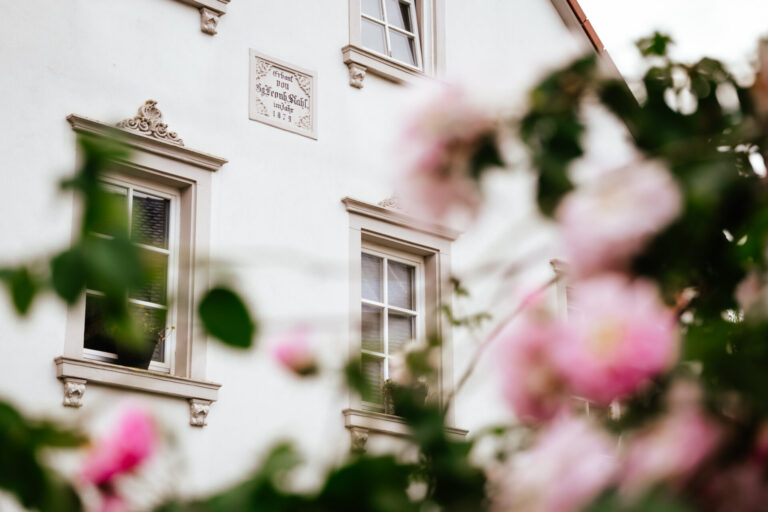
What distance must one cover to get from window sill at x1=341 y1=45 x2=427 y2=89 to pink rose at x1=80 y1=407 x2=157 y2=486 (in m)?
6.50

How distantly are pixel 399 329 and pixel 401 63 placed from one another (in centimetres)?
185

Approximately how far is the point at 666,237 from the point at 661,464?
35 cm

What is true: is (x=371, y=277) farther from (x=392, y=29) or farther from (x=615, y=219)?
(x=615, y=219)

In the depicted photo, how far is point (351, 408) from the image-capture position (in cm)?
696

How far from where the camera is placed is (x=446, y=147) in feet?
3.90

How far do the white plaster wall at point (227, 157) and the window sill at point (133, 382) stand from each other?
0.19 ft

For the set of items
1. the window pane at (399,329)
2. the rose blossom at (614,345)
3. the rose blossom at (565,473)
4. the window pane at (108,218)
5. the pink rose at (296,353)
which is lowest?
the rose blossom at (565,473)

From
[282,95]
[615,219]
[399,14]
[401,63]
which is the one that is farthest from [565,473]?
[399,14]

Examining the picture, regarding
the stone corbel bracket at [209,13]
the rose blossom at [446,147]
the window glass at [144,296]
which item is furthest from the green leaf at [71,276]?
the stone corbel bracket at [209,13]

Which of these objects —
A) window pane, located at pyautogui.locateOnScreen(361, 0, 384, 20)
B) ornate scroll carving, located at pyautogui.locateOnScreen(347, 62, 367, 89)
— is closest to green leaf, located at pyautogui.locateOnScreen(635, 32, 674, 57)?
ornate scroll carving, located at pyautogui.locateOnScreen(347, 62, 367, 89)

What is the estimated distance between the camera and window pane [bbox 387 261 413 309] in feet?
25.4

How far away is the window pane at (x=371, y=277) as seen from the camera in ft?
25.0

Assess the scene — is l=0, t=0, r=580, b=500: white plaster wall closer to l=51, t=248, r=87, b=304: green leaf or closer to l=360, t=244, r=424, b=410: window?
l=360, t=244, r=424, b=410: window

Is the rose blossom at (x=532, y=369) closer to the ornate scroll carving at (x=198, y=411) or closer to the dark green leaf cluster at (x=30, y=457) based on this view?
the dark green leaf cluster at (x=30, y=457)
